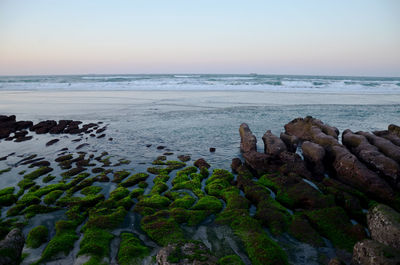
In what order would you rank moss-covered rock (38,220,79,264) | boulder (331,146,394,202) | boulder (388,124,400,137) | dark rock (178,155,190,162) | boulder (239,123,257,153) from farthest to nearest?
boulder (388,124,400,137) < boulder (239,123,257,153) < dark rock (178,155,190,162) < boulder (331,146,394,202) < moss-covered rock (38,220,79,264)

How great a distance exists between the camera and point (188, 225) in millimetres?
5945

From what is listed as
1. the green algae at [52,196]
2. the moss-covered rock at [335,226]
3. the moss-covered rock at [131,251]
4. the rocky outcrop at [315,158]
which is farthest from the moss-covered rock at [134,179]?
the rocky outcrop at [315,158]

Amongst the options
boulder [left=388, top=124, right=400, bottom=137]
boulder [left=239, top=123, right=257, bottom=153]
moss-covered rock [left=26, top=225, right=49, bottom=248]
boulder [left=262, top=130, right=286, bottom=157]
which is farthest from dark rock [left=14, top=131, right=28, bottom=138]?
boulder [left=388, top=124, right=400, bottom=137]

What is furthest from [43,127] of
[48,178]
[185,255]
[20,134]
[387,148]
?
[387,148]

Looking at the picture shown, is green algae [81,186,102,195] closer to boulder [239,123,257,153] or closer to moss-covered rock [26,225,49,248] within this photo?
moss-covered rock [26,225,49,248]

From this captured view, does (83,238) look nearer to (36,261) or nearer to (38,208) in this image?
(36,261)

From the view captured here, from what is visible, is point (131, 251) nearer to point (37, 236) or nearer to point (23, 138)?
point (37, 236)

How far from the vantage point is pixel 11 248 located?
468cm

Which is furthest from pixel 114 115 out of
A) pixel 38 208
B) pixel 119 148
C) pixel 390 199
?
pixel 390 199

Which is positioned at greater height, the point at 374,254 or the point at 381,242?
the point at 374,254

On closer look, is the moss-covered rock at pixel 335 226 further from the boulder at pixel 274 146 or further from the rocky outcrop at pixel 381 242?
the boulder at pixel 274 146

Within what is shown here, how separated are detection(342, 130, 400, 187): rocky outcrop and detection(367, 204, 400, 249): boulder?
316 centimetres

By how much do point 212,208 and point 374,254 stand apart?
3.74 meters

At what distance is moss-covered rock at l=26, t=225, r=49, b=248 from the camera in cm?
528
